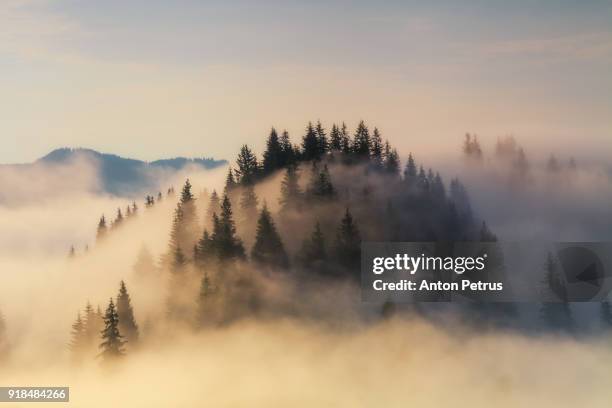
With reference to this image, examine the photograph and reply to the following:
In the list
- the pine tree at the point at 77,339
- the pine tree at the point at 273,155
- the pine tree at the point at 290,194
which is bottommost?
the pine tree at the point at 77,339

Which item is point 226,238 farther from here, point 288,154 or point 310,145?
point 310,145

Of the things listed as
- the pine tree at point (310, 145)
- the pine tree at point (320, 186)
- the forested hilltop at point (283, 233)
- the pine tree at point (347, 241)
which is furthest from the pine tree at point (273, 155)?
the pine tree at point (347, 241)

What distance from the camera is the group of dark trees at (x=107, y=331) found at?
74.1 metres

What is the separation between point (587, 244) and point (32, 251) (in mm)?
74406

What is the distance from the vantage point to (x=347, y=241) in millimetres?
79312

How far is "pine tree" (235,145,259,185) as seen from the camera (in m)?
80.8

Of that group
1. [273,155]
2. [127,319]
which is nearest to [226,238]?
[273,155]

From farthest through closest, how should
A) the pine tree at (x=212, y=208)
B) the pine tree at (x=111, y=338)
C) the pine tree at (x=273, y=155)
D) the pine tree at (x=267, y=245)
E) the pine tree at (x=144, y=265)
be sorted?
the pine tree at (x=144, y=265), the pine tree at (x=273, y=155), the pine tree at (x=212, y=208), the pine tree at (x=267, y=245), the pine tree at (x=111, y=338)

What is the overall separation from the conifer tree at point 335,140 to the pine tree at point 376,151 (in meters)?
3.59

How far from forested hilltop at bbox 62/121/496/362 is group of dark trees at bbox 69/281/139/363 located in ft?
0.43

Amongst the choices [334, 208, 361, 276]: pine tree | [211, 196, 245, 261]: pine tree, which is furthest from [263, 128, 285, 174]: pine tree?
[334, 208, 361, 276]: pine tree

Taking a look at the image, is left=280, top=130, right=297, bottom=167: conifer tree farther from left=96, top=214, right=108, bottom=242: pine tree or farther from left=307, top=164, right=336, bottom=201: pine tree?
left=96, top=214, right=108, bottom=242: pine tree

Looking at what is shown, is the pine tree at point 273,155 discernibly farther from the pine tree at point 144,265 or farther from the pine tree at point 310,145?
the pine tree at point 144,265

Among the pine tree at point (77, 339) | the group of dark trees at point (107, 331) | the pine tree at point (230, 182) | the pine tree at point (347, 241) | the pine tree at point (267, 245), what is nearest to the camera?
the group of dark trees at point (107, 331)
